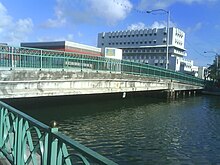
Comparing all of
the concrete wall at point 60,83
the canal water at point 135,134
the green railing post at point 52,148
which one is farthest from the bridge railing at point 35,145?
the concrete wall at point 60,83

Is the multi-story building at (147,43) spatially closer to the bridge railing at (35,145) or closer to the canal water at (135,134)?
the canal water at (135,134)

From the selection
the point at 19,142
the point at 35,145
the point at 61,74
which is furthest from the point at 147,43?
the point at 35,145

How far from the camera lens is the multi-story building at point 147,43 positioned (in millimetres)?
115375

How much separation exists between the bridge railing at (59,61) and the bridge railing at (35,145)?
11168 mm

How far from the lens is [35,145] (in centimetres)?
405

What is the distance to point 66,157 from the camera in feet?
10.4

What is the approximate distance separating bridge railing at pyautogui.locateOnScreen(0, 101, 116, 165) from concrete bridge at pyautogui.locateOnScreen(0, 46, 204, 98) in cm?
1080

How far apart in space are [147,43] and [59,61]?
10640cm

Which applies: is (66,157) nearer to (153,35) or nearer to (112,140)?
(112,140)

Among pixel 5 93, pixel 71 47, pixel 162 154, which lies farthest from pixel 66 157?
pixel 71 47

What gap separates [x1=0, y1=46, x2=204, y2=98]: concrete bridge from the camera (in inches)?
633

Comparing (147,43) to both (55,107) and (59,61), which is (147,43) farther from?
(59,61)

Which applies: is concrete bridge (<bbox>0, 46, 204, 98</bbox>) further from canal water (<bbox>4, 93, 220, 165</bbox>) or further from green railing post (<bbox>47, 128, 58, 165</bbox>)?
green railing post (<bbox>47, 128, 58, 165</bbox>)

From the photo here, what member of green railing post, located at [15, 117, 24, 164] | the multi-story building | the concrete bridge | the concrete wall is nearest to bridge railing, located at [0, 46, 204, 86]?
the concrete bridge
